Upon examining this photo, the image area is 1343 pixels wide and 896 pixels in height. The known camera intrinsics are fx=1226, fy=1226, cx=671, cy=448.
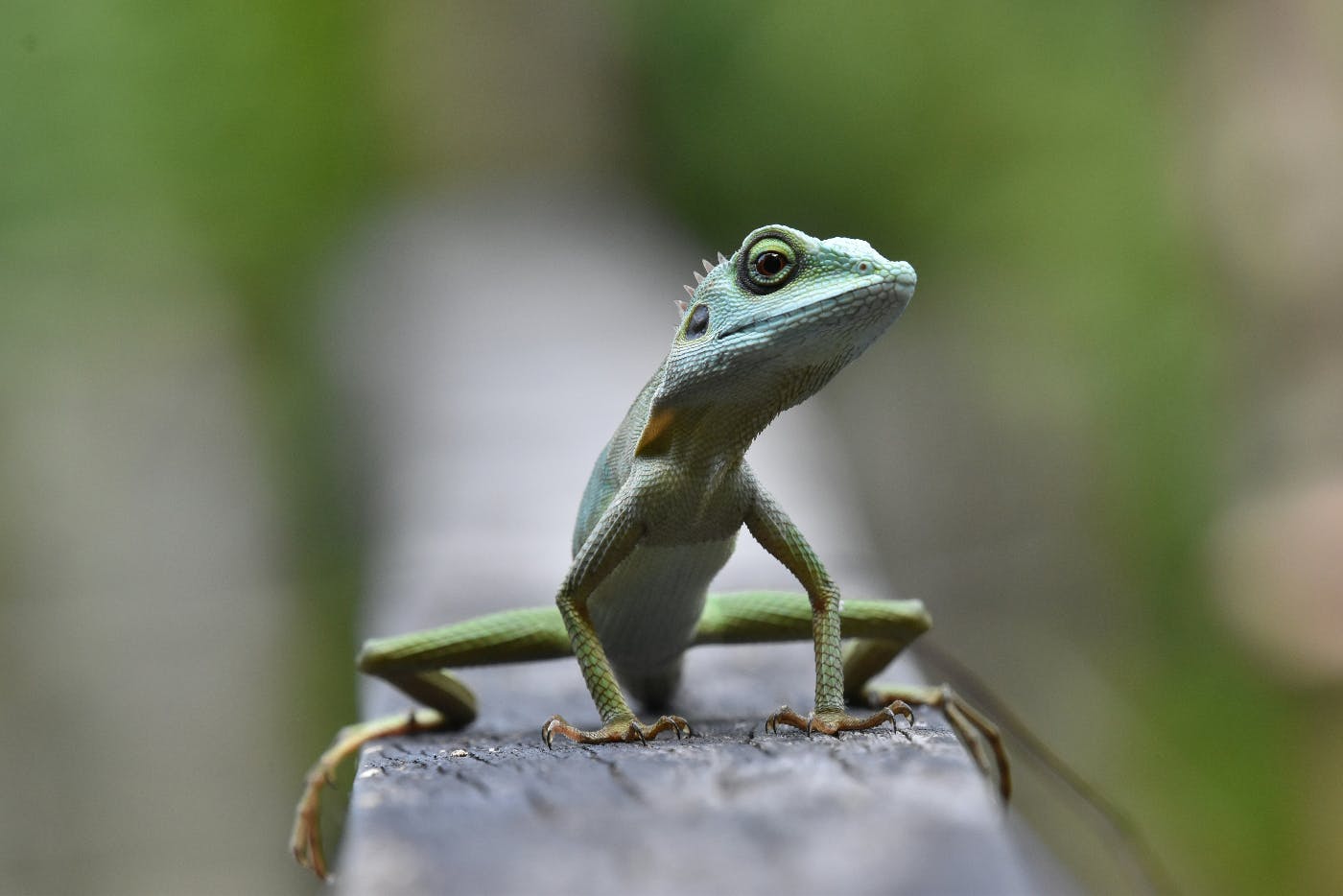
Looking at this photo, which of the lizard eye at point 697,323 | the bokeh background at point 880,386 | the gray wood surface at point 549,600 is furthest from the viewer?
the bokeh background at point 880,386

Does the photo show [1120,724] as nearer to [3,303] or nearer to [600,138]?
[600,138]

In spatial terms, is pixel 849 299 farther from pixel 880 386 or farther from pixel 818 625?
pixel 880 386

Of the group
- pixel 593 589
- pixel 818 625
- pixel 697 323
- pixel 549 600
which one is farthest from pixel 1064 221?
pixel 593 589

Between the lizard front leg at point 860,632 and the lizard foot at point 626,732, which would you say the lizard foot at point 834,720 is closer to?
the lizard foot at point 626,732

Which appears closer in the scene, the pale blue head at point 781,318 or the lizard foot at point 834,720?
the lizard foot at point 834,720

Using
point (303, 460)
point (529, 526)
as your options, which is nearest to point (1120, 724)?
point (529, 526)

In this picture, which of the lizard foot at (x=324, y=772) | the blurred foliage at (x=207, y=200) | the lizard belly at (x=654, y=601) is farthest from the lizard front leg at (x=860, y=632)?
the blurred foliage at (x=207, y=200)
